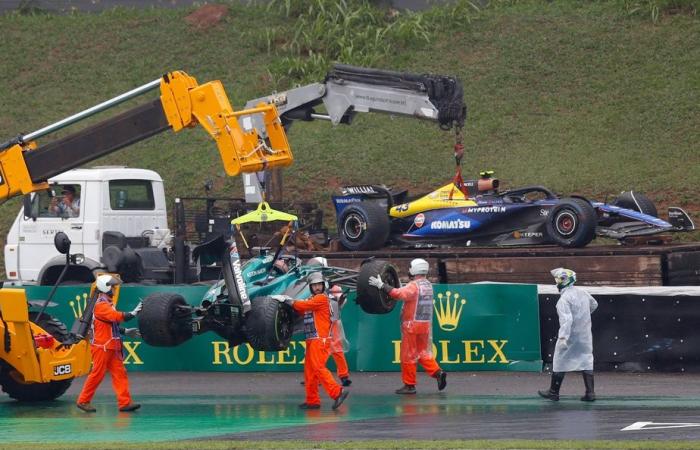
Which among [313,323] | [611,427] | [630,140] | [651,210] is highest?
[630,140]

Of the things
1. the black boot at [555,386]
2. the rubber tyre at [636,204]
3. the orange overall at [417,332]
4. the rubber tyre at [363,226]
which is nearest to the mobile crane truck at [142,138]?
the orange overall at [417,332]

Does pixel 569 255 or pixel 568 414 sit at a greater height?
pixel 569 255

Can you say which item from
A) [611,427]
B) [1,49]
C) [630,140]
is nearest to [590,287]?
[611,427]

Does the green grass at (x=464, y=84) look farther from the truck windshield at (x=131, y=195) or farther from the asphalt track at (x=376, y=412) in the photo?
the asphalt track at (x=376, y=412)

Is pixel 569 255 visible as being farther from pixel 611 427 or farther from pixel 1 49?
pixel 1 49

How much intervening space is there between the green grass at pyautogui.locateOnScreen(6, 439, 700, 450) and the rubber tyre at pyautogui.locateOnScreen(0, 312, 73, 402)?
3.62 meters

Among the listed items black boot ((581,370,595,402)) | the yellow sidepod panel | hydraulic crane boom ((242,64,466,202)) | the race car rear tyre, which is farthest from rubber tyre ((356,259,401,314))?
the yellow sidepod panel

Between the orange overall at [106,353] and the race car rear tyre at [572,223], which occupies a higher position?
the race car rear tyre at [572,223]

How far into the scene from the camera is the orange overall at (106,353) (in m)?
15.1

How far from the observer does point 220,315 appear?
15.3 m

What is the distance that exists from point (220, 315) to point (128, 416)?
152 centimetres

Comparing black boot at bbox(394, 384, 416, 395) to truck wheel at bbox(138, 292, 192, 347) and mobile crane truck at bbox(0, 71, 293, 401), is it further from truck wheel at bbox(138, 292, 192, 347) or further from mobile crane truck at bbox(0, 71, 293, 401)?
mobile crane truck at bbox(0, 71, 293, 401)

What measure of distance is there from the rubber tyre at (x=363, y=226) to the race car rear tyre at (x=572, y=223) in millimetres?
2734

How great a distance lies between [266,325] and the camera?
1478 centimetres
